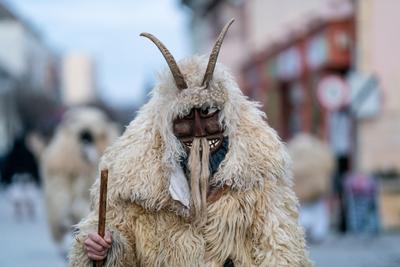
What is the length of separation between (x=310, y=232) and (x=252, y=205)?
9.99 meters

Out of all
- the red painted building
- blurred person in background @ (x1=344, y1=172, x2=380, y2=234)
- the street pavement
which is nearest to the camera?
the street pavement

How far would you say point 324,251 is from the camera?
13883 mm

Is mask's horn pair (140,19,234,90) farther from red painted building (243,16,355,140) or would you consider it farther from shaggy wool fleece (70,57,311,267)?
red painted building (243,16,355,140)

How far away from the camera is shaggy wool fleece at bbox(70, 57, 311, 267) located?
4426 mm

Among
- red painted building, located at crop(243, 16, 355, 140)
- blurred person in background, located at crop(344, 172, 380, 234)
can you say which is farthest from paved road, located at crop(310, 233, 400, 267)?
red painted building, located at crop(243, 16, 355, 140)

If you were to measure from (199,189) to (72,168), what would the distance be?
6.23 m

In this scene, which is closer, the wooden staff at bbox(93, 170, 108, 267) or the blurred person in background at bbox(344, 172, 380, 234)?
the wooden staff at bbox(93, 170, 108, 267)

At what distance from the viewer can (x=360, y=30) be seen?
18.3 meters

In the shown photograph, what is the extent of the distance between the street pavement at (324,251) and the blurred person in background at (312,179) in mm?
412

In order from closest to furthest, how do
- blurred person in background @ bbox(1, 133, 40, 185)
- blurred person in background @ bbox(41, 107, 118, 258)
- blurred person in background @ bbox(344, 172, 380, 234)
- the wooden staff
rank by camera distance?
the wooden staff, blurred person in background @ bbox(41, 107, 118, 258), blurred person in background @ bbox(344, 172, 380, 234), blurred person in background @ bbox(1, 133, 40, 185)

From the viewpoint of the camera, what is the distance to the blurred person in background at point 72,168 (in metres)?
10.5

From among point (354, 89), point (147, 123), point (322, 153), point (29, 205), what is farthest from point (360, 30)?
point (147, 123)

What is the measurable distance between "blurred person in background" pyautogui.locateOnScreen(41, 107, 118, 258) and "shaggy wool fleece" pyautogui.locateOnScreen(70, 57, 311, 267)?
584cm

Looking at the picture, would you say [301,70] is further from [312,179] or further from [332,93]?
[312,179]
